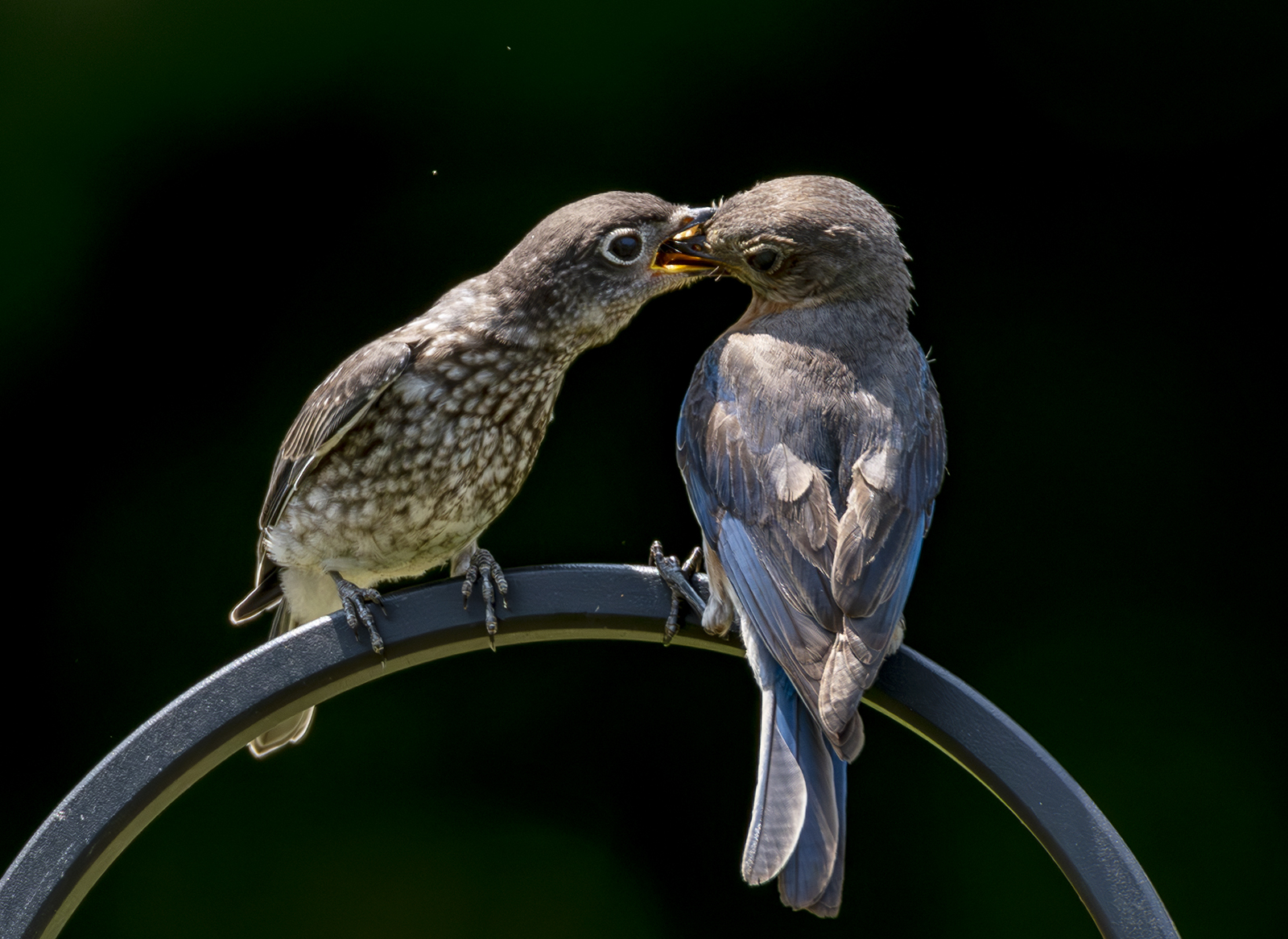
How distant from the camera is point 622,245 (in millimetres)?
1992

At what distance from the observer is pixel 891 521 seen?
4.96 ft

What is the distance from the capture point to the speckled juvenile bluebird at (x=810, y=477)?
1336mm

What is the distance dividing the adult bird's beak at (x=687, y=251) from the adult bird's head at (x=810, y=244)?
0.26 feet

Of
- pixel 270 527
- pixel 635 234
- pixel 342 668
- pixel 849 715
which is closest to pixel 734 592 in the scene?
pixel 849 715

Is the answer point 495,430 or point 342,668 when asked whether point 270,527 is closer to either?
point 495,430

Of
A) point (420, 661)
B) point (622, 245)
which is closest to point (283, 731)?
point (420, 661)

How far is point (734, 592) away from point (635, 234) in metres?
0.68

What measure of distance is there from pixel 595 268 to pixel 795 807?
0.94 m

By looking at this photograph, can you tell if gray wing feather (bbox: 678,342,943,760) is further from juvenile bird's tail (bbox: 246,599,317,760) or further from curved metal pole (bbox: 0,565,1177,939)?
juvenile bird's tail (bbox: 246,599,317,760)

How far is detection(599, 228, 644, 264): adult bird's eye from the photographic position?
1985 mm

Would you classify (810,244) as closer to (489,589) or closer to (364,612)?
(489,589)

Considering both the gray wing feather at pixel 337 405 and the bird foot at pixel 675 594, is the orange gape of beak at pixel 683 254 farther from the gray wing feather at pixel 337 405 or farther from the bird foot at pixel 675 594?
the bird foot at pixel 675 594

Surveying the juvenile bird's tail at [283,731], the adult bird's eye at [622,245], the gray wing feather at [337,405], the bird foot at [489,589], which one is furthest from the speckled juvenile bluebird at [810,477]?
the juvenile bird's tail at [283,731]

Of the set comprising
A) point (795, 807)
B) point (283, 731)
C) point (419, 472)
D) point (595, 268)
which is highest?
point (595, 268)
